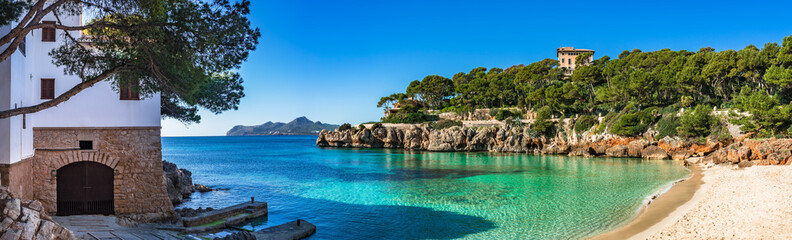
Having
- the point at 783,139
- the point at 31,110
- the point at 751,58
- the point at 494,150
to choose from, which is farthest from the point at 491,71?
the point at 31,110

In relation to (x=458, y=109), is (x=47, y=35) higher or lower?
lower

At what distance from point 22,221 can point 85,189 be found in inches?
244

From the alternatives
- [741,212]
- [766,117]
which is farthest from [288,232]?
[766,117]

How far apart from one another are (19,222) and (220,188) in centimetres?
1788

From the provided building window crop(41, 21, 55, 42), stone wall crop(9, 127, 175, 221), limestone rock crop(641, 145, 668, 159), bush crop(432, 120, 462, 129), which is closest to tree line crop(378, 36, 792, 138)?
limestone rock crop(641, 145, 668, 159)

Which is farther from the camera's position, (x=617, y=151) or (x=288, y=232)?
(x=617, y=151)

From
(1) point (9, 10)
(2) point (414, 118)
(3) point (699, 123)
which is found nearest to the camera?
(1) point (9, 10)

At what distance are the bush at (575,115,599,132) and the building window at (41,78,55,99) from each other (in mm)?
49346

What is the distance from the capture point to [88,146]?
37.3 feet

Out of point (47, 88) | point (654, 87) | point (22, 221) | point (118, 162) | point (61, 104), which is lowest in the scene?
point (22, 221)

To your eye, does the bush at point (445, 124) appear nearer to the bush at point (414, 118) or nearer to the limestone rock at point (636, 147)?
the bush at point (414, 118)

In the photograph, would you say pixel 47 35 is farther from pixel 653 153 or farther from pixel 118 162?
pixel 653 153

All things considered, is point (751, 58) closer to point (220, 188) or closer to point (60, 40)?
point (220, 188)

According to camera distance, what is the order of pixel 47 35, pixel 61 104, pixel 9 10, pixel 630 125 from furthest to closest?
pixel 630 125 < pixel 61 104 < pixel 47 35 < pixel 9 10
